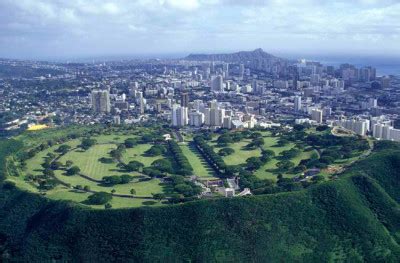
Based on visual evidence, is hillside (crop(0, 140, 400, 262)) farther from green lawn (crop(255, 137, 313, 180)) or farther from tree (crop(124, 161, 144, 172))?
tree (crop(124, 161, 144, 172))

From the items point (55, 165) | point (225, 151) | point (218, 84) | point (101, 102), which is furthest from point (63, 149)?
point (218, 84)

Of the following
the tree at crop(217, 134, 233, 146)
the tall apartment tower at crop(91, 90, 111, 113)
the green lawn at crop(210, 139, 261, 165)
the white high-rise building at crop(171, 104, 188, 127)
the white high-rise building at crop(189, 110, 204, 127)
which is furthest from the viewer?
the tall apartment tower at crop(91, 90, 111, 113)

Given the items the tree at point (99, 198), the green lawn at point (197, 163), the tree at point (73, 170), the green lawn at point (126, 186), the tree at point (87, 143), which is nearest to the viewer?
the tree at point (99, 198)

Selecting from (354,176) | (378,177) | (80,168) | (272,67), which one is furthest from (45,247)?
(272,67)

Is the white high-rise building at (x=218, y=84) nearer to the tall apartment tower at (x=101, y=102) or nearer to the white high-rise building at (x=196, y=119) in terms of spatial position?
the tall apartment tower at (x=101, y=102)

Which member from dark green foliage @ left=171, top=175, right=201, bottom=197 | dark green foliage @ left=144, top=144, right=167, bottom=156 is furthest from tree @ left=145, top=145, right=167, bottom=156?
dark green foliage @ left=171, top=175, right=201, bottom=197

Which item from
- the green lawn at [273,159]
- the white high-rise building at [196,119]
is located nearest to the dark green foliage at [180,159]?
the green lawn at [273,159]
